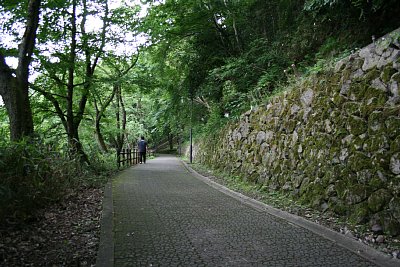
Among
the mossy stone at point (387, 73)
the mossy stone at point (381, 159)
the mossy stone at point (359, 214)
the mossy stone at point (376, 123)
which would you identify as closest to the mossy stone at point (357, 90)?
the mossy stone at point (387, 73)

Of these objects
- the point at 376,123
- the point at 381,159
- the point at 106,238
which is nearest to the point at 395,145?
the point at 381,159

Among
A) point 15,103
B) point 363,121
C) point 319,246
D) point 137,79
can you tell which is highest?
point 137,79

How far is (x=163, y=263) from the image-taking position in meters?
3.83

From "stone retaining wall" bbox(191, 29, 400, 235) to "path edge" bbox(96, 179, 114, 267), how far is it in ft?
12.6

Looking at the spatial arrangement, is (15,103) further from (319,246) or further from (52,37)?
(319,246)

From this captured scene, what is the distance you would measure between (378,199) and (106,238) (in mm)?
4191

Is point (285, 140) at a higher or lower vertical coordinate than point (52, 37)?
lower

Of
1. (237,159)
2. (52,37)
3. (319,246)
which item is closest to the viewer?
(319,246)

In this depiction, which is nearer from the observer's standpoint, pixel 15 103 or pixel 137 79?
pixel 15 103

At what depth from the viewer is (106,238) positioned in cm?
466

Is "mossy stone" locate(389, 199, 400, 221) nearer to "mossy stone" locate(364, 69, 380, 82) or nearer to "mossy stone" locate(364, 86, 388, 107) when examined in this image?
"mossy stone" locate(364, 86, 388, 107)

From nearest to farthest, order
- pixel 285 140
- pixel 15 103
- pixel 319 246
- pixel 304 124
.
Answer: pixel 319 246 < pixel 15 103 < pixel 304 124 < pixel 285 140

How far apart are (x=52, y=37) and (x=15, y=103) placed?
515 centimetres

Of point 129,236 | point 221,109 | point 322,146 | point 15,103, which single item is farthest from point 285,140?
point 221,109
